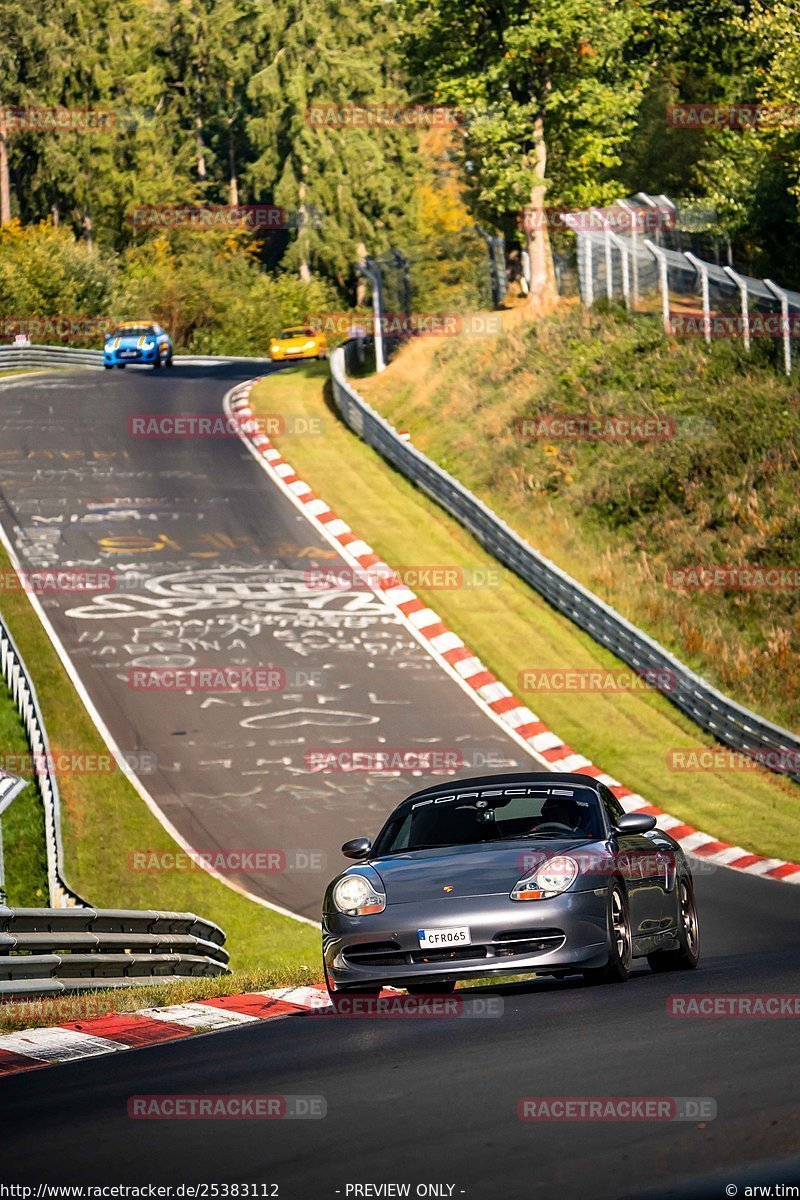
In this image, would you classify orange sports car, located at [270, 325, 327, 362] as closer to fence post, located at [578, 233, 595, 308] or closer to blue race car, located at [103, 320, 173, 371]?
blue race car, located at [103, 320, 173, 371]

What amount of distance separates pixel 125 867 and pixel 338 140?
7152cm

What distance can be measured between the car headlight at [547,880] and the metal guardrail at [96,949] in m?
3.40

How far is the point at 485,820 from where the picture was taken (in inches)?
411

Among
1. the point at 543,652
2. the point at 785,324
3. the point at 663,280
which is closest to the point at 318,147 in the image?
the point at 663,280

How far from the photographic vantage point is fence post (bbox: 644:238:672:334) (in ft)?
118

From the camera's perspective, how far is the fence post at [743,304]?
33.2 meters

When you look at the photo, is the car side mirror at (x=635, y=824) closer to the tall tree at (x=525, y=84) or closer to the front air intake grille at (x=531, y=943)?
the front air intake grille at (x=531, y=943)

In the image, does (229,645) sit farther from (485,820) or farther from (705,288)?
(485,820)

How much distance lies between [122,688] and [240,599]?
4.54 m

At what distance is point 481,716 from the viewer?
2394 centimetres

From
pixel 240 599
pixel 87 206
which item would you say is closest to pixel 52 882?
pixel 240 599

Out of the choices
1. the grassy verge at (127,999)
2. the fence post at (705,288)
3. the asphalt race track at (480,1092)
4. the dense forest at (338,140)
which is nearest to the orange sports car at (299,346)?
the dense forest at (338,140)

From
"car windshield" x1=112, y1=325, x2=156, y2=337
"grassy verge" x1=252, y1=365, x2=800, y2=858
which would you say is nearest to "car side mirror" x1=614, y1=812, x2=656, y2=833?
"grassy verge" x1=252, y1=365, x2=800, y2=858

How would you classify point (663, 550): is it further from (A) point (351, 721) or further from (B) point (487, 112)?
(B) point (487, 112)
